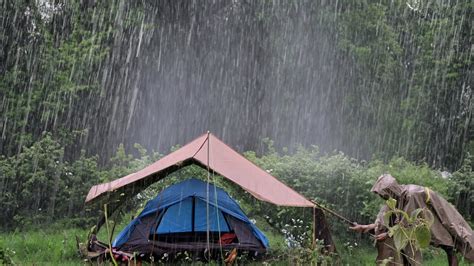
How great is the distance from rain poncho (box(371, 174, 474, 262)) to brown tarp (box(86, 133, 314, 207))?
1.18 m

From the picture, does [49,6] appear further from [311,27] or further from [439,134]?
[439,134]

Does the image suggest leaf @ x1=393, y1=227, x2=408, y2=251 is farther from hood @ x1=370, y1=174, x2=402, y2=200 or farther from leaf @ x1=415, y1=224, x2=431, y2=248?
hood @ x1=370, y1=174, x2=402, y2=200

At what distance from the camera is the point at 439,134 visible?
82.4 feet

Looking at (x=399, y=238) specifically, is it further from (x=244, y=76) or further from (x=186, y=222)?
(x=244, y=76)

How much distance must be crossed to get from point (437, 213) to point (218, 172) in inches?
88.4

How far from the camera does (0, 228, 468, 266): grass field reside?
Answer: 9820 millimetres

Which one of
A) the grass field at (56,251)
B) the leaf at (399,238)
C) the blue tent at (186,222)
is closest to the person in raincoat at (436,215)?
the grass field at (56,251)

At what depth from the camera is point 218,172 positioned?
26.3 ft

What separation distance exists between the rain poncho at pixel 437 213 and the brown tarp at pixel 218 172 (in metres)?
1.18

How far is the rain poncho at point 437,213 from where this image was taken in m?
7.02

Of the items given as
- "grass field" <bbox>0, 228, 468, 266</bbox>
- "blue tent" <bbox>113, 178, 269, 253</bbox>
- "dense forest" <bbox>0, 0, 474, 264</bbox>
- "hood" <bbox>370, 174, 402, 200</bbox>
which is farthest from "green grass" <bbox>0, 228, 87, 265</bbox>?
"dense forest" <bbox>0, 0, 474, 264</bbox>

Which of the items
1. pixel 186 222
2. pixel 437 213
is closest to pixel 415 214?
pixel 437 213

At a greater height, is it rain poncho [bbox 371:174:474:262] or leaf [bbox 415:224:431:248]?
leaf [bbox 415:224:431:248]

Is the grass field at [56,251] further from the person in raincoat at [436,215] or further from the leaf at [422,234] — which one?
the leaf at [422,234]
